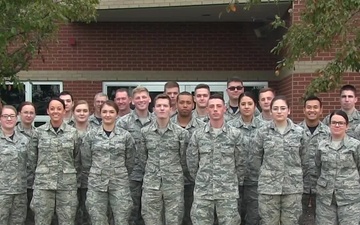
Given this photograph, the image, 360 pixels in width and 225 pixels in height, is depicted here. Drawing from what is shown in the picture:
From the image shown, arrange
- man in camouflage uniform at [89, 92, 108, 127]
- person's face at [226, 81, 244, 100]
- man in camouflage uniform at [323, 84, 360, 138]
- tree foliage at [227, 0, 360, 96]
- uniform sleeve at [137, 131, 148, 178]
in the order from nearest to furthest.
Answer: tree foliage at [227, 0, 360, 96], uniform sleeve at [137, 131, 148, 178], man in camouflage uniform at [323, 84, 360, 138], person's face at [226, 81, 244, 100], man in camouflage uniform at [89, 92, 108, 127]

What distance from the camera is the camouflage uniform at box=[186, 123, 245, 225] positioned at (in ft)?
21.8

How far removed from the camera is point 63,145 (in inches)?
273

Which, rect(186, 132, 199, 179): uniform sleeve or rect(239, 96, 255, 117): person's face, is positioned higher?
rect(239, 96, 255, 117): person's face

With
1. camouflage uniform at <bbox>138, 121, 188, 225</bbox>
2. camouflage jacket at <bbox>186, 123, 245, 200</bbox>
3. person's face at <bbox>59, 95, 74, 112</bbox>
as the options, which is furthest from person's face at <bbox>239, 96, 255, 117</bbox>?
person's face at <bbox>59, 95, 74, 112</bbox>

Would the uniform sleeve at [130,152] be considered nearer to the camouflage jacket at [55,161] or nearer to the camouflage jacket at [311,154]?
the camouflage jacket at [55,161]

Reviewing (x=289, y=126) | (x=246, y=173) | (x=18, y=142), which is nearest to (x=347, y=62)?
(x=289, y=126)

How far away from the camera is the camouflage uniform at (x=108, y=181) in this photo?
22.4ft

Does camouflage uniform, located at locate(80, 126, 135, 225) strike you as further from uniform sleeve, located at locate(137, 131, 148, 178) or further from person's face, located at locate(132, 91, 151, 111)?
person's face, located at locate(132, 91, 151, 111)

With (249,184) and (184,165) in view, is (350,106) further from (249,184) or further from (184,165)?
(184,165)

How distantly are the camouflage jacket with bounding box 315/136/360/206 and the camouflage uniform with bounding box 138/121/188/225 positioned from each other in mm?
1554

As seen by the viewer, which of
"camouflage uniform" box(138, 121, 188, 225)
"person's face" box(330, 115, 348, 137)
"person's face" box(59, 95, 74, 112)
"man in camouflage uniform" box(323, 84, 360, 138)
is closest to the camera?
"person's face" box(330, 115, 348, 137)

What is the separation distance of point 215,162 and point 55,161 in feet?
5.88

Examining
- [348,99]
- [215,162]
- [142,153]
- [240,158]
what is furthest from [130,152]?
[348,99]

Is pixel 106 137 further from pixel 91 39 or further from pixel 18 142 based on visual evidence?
pixel 91 39
